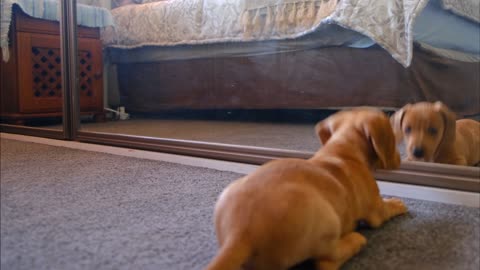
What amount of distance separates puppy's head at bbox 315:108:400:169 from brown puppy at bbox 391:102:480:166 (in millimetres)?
236

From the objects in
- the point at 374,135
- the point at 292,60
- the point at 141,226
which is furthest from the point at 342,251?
the point at 292,60

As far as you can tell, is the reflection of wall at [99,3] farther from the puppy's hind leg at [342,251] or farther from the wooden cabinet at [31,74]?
the puppy's hind leg at [342,251]

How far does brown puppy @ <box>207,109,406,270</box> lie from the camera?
47 cm

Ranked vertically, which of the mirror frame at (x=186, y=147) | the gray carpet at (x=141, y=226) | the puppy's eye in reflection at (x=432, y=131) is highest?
the puppy's eye in reflection at (x=432, y=131)

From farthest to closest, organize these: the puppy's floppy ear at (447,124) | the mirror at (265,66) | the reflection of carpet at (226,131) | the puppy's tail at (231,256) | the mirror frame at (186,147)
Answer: the mirror at (265,66)
the reflection of carpet at (226,131)
the puppy's floppy ear at (447,124)
the mirror frame at (186,147)
the puppy's tail at (231,256)

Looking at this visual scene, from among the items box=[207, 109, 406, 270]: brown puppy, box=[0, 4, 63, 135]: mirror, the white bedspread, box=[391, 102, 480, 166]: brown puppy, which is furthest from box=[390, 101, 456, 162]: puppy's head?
box=[0, 4, 63, 135]: mirror

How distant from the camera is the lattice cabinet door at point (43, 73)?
1.83 m

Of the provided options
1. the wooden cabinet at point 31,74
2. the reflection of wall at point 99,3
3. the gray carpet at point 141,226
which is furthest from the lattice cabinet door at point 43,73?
the gray carpet at point 141,226

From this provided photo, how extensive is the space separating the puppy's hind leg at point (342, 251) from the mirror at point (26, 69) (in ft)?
5.02

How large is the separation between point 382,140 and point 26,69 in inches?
67.8

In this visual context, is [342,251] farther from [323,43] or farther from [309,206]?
[323,43]

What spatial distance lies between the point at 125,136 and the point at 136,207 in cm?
72

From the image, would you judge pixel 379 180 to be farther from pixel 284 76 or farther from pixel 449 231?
pixel 284 76

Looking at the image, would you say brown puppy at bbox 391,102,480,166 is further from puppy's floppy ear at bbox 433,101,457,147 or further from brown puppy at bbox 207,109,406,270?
brown puppy at bbox 207,109,406,270
